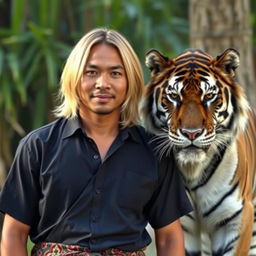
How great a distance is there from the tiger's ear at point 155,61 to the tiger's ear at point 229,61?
0.81 feet

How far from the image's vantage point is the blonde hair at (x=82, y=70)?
3.96m

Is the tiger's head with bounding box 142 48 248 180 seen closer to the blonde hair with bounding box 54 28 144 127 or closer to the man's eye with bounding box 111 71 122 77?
the blonde hair with bounding box 54 28 144 127

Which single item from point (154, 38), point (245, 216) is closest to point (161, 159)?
point (245, 216)

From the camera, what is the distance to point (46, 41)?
10680 mm

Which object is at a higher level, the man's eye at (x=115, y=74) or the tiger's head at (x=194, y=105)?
the man's eye at (x=115, y=74)

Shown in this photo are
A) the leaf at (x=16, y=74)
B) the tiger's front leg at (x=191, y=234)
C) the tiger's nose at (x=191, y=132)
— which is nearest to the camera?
the tiger's nose at (x=191, y=132)

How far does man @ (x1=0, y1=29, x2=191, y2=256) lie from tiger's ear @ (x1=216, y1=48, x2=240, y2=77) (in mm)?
543

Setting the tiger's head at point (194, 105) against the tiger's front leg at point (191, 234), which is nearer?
the tiger's head at point (194, 105)

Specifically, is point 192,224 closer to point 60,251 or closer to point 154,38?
point 60,251

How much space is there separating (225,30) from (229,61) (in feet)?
10.1

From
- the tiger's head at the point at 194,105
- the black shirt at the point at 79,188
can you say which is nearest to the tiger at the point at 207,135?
the tiger's head at the point at 194,105

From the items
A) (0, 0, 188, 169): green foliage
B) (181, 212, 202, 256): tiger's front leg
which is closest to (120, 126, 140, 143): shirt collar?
(181, 212, 202, 256): tiger's front leg

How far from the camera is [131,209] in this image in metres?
3.98

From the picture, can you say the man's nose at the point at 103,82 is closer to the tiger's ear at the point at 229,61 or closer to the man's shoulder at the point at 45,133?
the man's shoulder at the point at 45,133
